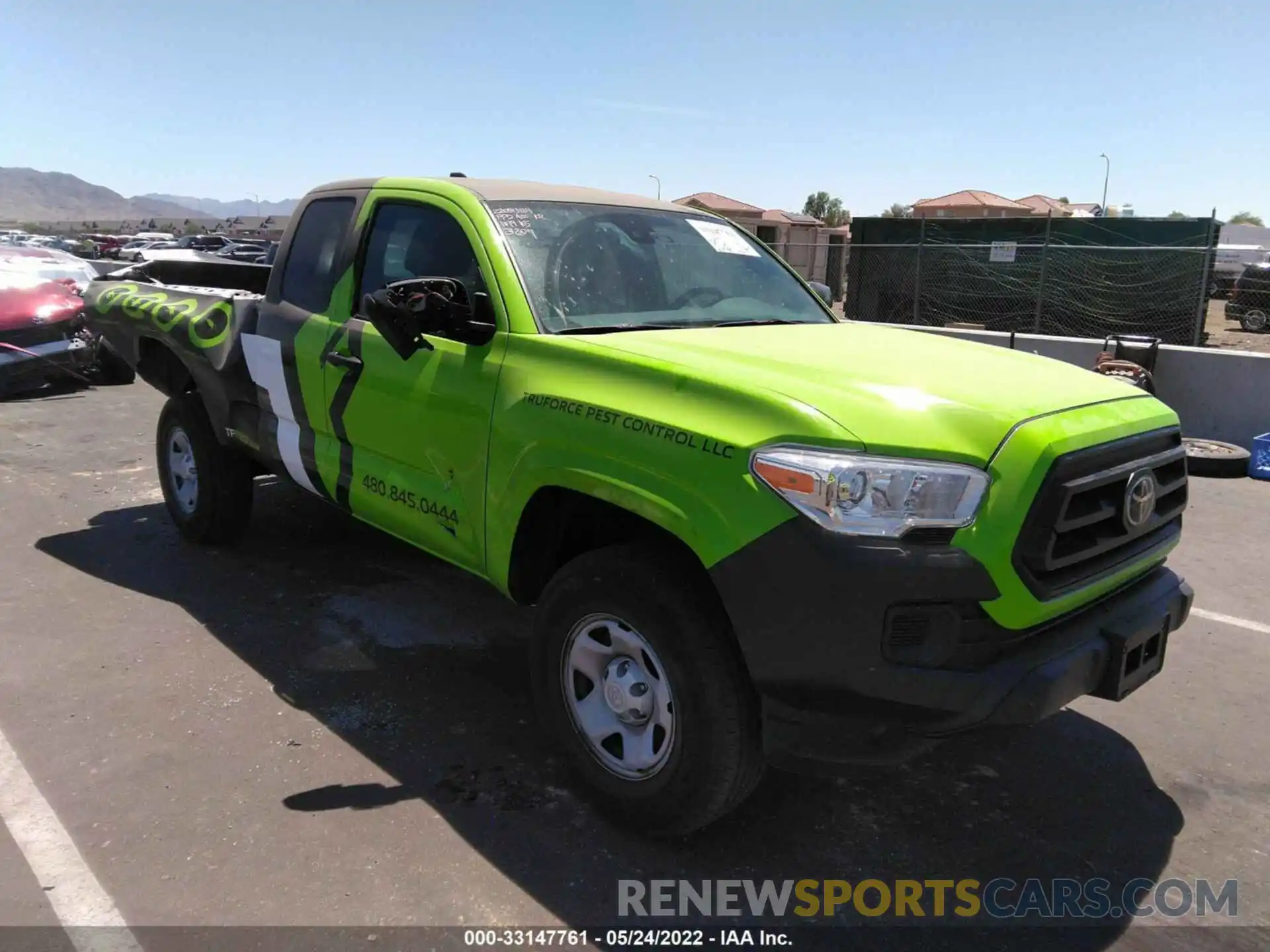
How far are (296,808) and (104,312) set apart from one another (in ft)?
13.4

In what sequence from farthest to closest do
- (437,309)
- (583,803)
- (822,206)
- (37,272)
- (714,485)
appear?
(822,206) → (37,272) → (437,309) → (583,803) → (714,485)

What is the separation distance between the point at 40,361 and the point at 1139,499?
11.1m

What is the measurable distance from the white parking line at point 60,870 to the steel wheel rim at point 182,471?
2385mm

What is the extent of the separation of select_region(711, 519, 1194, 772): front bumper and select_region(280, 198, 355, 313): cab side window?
2714mm

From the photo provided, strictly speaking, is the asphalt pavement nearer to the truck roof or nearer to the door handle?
the door handle

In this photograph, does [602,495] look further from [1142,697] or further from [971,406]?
[1142,697]

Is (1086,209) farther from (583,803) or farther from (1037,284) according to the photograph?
(583,803)

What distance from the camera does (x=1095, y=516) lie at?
2.67 m

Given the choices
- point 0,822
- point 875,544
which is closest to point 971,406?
point 875,544

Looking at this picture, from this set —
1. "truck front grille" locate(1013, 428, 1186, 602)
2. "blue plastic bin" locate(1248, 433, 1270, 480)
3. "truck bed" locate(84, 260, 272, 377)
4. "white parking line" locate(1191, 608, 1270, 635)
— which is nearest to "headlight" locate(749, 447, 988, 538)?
"truck front grille" locate(1013, 428, 1186, 602)

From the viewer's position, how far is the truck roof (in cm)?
386

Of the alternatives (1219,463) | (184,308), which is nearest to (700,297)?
(184,308)

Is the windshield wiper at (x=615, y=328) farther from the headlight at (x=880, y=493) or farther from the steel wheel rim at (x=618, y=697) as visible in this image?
the headlight at (x=880, y=493)

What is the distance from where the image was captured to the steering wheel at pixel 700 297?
3766 millimetres
